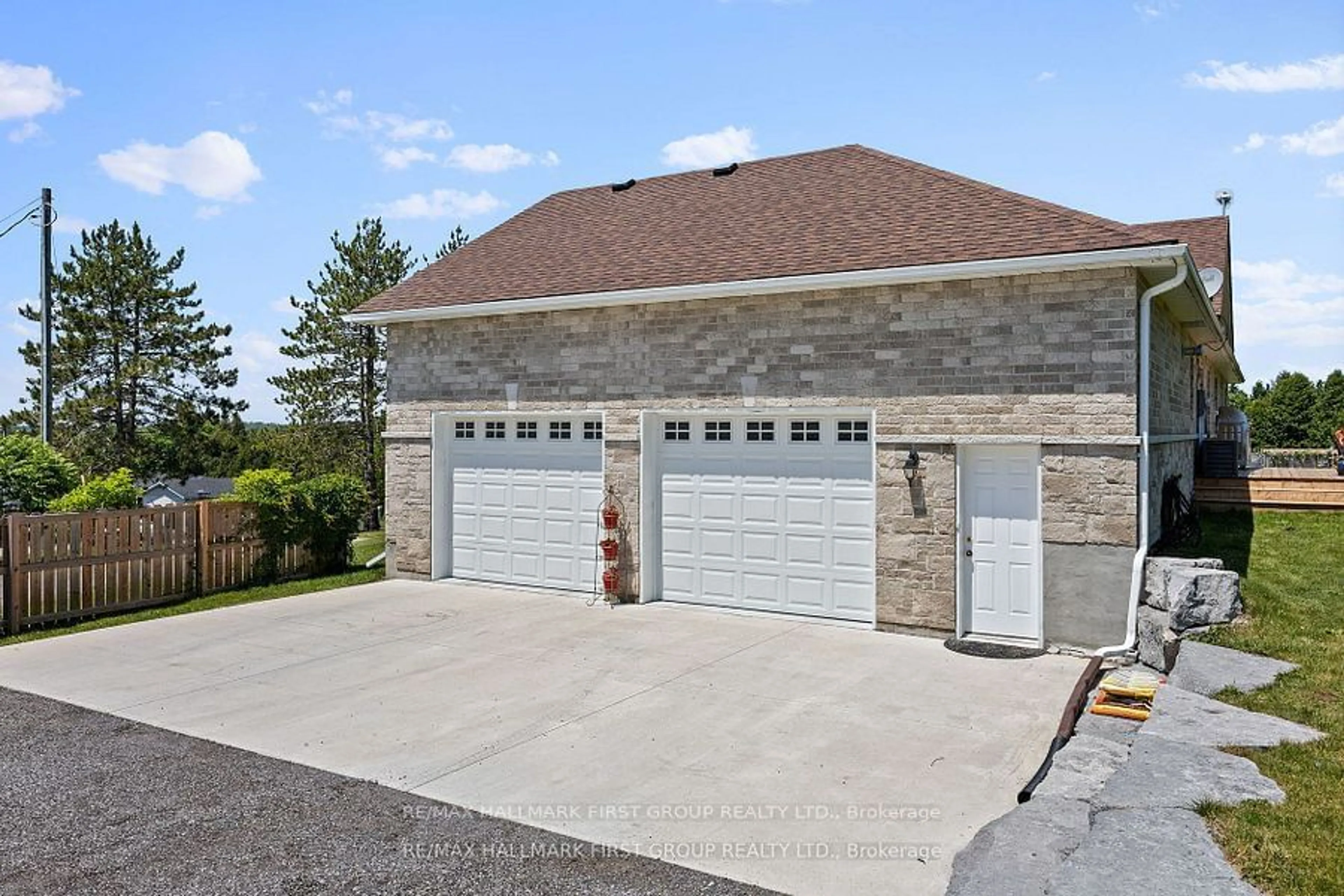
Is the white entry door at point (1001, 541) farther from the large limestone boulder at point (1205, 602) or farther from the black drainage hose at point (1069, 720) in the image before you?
the large limestone boulder at point (1205, 602)

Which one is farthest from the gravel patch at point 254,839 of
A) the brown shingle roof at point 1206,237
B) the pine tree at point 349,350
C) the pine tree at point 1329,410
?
the pine tree at point 1329,410

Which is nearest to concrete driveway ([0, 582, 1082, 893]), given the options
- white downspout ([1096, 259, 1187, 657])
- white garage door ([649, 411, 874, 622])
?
white garage door ([649, 411, 874, 622])

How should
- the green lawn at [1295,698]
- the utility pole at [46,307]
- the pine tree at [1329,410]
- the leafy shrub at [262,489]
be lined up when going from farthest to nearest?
the pine tree at [1329,410], the utility pole at [46,307], the leafy shrub at [262,489], the green lawn at [1295,698]

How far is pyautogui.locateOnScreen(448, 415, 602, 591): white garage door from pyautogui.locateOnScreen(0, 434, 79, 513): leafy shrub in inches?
243

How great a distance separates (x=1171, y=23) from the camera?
9.52m

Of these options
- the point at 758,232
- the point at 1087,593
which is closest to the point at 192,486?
the point at 758,232

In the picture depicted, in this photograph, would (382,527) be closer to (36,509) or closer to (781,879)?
(36,509)

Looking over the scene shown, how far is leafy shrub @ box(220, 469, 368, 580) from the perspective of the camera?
13.3 meters

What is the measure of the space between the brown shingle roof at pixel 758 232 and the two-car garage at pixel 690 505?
5.88 feet

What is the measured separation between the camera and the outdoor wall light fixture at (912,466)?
9.44m

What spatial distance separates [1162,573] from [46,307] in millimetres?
20801

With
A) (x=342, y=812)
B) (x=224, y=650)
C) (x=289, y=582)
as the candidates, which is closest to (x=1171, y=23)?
(x=342, y=812)

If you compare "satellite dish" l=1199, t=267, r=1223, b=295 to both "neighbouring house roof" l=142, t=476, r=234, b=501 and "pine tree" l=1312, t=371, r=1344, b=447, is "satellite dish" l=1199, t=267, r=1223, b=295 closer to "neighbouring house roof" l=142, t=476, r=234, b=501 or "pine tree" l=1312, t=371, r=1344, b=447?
"neighbouring house roof" l=142, t=476, r=234, b=501

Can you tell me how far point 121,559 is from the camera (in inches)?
448
